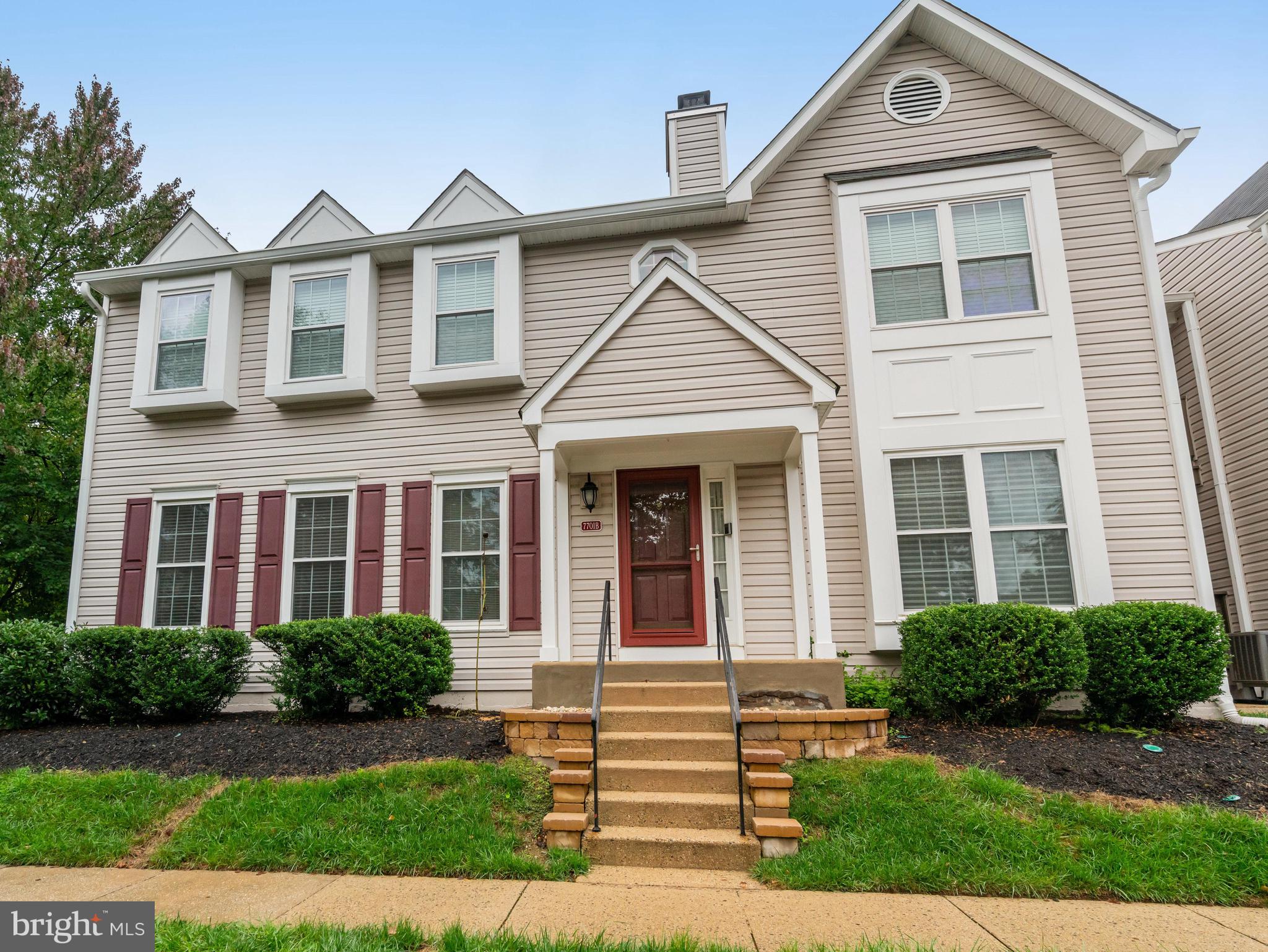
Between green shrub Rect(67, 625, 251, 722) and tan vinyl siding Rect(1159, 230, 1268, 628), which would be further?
tan vinyl siding Rect(1159, 230, 1268, 628)

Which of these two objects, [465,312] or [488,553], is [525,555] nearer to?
[488,553]

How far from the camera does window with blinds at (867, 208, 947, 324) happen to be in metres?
7.90

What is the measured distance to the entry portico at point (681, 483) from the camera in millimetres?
6637

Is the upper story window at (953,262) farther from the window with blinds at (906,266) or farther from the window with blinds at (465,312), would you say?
the window with blinds at (465,312)

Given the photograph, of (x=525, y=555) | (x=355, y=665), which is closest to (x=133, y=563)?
(x=355, y=665)

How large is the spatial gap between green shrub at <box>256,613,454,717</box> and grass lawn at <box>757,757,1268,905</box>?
413 centimetres

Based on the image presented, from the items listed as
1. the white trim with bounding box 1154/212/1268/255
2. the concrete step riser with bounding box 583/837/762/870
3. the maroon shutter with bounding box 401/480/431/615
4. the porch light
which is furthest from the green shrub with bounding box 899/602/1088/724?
the white trim with bounding box 1154/212/1268/255

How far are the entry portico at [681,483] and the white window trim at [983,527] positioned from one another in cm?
92

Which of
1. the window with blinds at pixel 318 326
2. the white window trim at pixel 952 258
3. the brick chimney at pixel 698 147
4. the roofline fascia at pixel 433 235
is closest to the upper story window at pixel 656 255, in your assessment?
the roofline fascia at pixel 433 235

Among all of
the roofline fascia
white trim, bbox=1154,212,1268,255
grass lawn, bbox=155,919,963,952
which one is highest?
white trim, bbox=1154,212,1268,255

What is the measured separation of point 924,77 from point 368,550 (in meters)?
8.80

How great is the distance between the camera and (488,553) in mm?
8344

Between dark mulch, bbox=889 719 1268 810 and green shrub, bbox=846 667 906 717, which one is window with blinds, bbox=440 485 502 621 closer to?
green shrub, bbox=846 667 906 717

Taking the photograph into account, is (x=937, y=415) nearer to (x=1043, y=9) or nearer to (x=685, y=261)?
(x=685, y=261)
